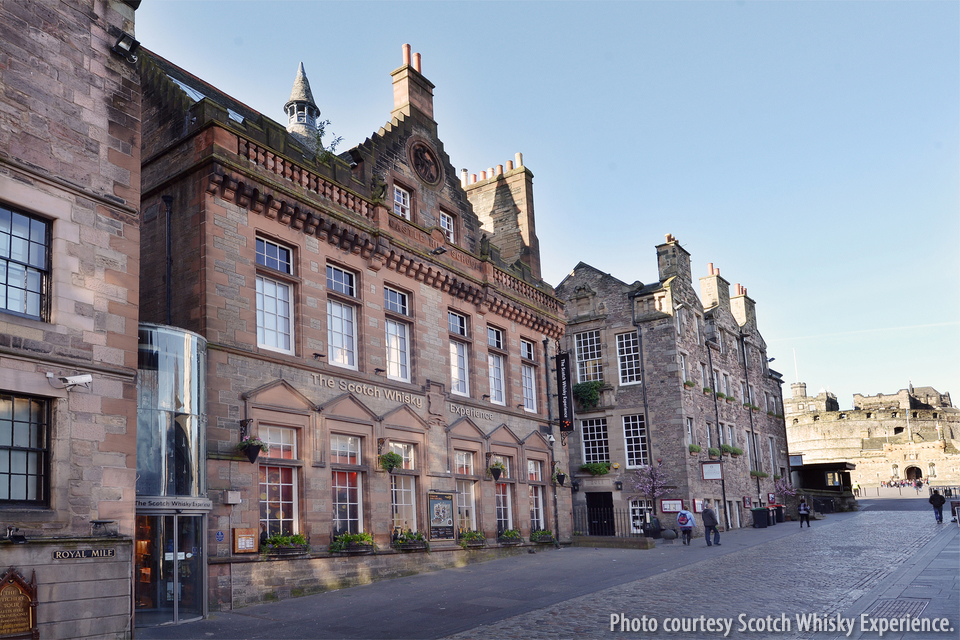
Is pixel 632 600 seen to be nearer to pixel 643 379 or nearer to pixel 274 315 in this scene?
pixel 274 315

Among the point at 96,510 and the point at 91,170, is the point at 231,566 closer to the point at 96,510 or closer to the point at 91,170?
the point at 96,510

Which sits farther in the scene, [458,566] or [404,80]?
[404,80]

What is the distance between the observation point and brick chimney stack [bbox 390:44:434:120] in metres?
24.5

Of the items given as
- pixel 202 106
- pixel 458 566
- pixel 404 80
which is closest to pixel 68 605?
pixel 202 106

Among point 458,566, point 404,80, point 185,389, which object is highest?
point 404,80

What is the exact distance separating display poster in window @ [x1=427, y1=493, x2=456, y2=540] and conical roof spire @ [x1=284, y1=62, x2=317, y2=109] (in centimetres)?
2787

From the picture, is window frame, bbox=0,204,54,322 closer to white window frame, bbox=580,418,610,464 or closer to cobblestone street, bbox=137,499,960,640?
cobblestone street, bbox=137,499,960,640

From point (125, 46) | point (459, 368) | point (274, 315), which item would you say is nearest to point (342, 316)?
point (274, 315)

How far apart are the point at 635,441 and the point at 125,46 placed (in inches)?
1058

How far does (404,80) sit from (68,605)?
1827 cm

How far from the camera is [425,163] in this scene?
24.3m

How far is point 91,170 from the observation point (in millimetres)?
12594

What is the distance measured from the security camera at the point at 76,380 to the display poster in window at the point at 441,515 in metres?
10.8

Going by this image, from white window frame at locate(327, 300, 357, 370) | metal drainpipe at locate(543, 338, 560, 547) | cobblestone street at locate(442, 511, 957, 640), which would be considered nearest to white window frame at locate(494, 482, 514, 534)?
metal drainpipe at locate(543, 338, 560, 547)
